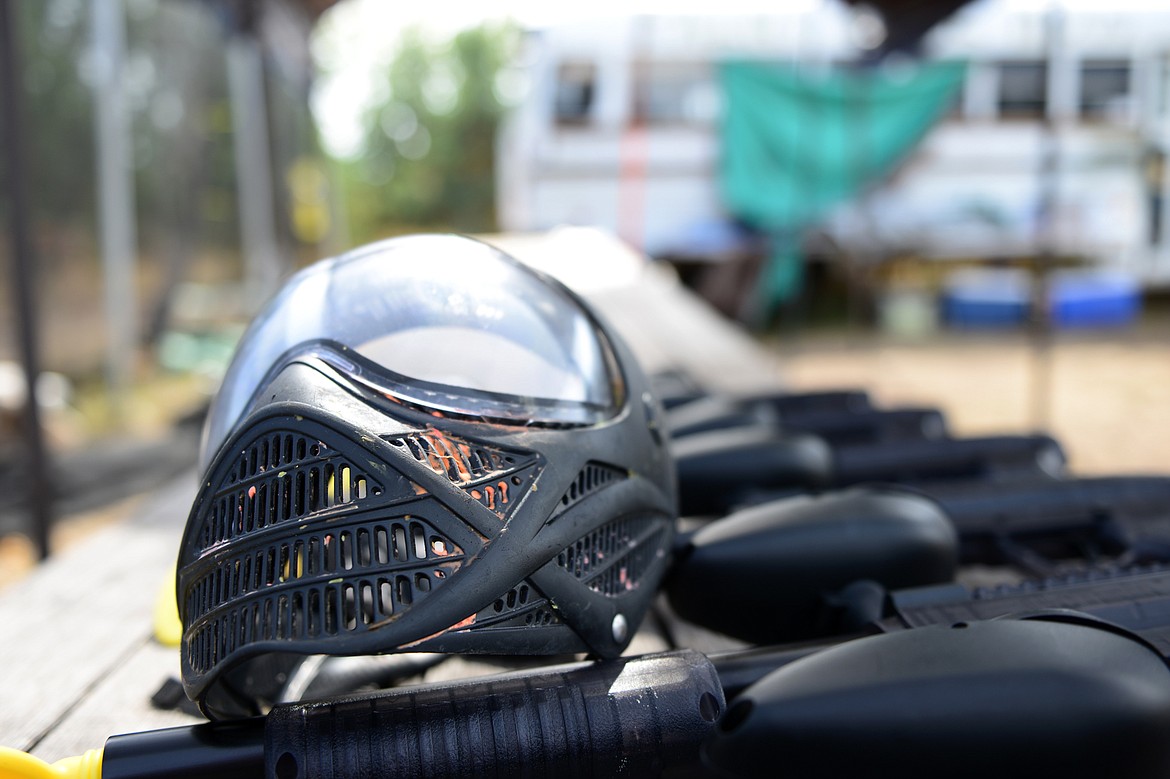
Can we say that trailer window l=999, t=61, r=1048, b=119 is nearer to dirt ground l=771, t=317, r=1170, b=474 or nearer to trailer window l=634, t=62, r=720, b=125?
dirt ground l=771, t=317, r=1170, b=474

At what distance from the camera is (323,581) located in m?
0.71

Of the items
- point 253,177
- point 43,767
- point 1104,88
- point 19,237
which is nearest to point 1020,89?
point 1104,88

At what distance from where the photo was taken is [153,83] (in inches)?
348

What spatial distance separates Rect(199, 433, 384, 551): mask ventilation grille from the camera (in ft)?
2.43

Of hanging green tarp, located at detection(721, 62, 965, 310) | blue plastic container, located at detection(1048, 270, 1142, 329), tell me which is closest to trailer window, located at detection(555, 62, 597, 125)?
hanging green tarp, located at detection(721, 62, 965, 310)

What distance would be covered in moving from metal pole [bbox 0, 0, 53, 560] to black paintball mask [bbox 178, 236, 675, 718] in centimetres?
148

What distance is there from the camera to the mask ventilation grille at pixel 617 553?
83 cm

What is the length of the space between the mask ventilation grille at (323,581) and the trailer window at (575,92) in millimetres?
11295

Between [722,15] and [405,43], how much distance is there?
36583 mm

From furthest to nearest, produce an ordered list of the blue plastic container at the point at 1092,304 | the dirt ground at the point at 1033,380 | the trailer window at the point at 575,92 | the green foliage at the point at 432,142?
1. the green foliage at the point at 432,142
2. the trailer window at the point at 575,92
3. the blue plastic container at the point at 1092,304
4. the dirt ground at the point at 1033,380

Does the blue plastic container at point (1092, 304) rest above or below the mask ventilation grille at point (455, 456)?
below

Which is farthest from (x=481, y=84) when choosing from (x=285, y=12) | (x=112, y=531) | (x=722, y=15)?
(x=112, y=531)

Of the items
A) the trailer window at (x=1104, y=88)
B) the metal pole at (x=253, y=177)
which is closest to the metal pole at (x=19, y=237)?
the metal pole at (x=253, y=177)

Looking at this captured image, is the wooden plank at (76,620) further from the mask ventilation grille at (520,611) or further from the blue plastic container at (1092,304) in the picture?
the blue plastic container at (1092,304)
